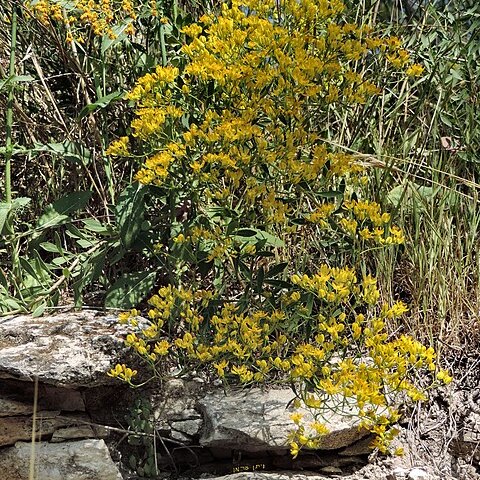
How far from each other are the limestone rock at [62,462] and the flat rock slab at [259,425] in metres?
0.26

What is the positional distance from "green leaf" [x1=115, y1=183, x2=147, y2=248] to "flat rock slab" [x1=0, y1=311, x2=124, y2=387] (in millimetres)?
238

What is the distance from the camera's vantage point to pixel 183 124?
6.57 ft

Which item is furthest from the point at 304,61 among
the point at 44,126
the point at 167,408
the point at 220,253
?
the point at 44,126

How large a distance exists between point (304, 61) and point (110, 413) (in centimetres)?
109

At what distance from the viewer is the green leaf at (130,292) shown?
7.16 feet

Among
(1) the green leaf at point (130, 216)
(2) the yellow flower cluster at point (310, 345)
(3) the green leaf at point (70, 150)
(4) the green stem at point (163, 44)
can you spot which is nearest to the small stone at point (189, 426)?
(2) the yellow flower cluster at point (310, 345)

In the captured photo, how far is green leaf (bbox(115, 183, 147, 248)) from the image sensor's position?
206 cm

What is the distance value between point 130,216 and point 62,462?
65cm

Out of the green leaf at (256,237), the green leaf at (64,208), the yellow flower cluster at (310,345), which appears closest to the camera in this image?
the yellow flower cluster at (310,345)

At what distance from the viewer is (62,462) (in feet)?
6.59

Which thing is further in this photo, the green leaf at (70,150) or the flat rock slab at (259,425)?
the green leaf at (70,150)

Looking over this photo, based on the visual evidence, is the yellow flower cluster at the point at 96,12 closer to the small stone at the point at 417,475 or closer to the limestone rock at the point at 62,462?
the limestone rock at the point at 62,462

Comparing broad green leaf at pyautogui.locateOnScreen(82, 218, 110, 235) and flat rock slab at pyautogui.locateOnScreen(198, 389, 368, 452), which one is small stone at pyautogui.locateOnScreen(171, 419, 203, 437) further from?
broad green leaf at pyautogui.locateOnScreen(82, 218, 110, 235)

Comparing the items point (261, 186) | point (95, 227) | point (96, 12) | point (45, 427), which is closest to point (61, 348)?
point (45, 427)
